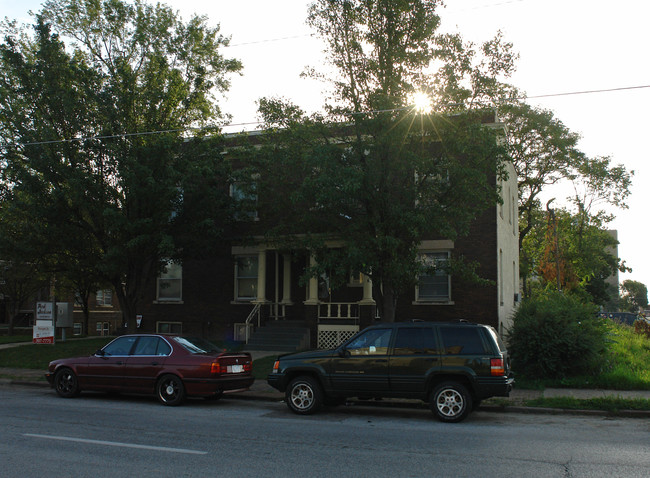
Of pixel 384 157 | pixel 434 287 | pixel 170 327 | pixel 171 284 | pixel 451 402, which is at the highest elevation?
pixel 384 157

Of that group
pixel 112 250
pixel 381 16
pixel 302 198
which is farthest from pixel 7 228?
pixel 381 16

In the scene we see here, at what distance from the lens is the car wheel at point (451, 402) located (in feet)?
33.8

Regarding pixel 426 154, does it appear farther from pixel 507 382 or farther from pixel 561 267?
pixel 561 267

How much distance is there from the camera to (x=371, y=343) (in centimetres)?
1116

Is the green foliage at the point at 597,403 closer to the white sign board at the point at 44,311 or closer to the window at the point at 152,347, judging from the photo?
the window at the point at 152,347

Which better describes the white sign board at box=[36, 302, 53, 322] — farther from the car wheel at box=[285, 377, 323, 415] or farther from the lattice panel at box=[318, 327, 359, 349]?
the car wheel at box=[285, 377, 323, 415]

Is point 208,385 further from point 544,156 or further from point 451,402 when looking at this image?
point 544,156

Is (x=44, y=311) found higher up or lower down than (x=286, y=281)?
lower down

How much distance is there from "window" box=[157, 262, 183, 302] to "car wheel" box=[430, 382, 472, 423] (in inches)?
669

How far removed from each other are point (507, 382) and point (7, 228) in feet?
56.2

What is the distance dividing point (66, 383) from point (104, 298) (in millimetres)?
34750

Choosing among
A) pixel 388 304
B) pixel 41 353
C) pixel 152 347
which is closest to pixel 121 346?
pixel 152 347

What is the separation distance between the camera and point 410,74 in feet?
49.9

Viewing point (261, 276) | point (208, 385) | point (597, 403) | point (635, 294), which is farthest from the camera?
point (635, 294)
